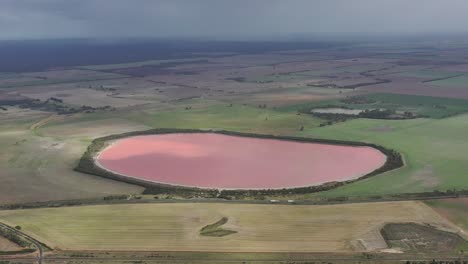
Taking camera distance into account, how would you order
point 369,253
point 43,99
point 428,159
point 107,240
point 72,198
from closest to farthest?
point 369,253 → point 107,240 → point 72,198 → point 428,159 → point 43,99

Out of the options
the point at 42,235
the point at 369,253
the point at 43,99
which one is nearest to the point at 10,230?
the point at 42,235

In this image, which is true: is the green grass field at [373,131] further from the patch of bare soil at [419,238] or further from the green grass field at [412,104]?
the patch of bare soil at [419,238]

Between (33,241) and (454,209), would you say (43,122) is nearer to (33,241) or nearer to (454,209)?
(33,241)

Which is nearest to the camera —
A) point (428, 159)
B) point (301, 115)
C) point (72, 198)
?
point (72, 198)

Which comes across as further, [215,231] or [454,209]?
[454,209]

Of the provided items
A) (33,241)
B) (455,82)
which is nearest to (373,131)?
(33,241)

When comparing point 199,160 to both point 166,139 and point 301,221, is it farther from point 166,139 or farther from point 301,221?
point 301,221
